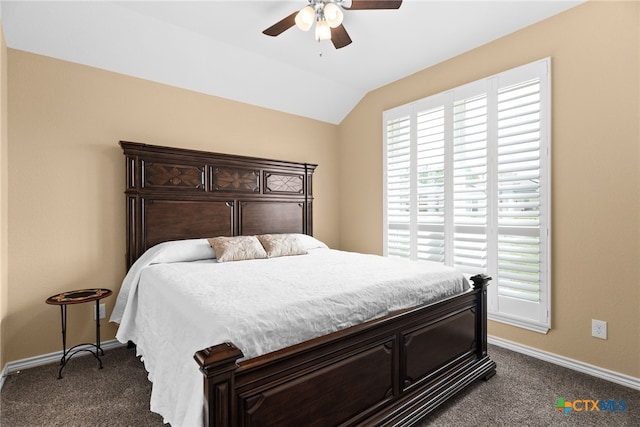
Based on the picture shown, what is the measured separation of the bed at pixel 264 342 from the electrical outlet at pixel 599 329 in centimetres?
84

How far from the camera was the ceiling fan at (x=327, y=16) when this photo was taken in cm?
202

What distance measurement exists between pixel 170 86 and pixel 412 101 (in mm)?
2643

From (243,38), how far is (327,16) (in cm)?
125

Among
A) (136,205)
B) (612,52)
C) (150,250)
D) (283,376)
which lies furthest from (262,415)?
(612,52)

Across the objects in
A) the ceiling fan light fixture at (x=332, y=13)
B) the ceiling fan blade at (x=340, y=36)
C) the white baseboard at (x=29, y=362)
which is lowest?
the white baseboard at (x=29, y=362)

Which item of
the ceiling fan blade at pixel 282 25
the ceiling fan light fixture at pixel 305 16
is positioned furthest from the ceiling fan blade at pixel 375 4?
the ceiling fan blade at pixel 282 25

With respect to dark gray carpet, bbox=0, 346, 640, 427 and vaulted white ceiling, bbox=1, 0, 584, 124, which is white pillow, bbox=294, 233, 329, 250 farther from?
dark gray carpet, bbox=0, 346, 640, 427

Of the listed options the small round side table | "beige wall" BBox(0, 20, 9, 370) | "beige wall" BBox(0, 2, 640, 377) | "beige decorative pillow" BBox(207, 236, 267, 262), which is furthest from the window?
"beige wall" BBox(0, 20, 9, 370)

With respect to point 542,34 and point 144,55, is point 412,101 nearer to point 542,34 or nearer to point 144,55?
point 542,34

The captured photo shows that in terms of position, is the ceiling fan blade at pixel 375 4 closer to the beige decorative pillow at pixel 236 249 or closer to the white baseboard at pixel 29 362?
the beige decorative pillow at pixel 236 249

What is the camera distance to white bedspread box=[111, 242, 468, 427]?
4.29ft

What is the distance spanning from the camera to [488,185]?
9.67ft

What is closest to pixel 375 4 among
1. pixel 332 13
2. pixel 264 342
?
pixel 332 13

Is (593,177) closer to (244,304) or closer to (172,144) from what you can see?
(244,304)
